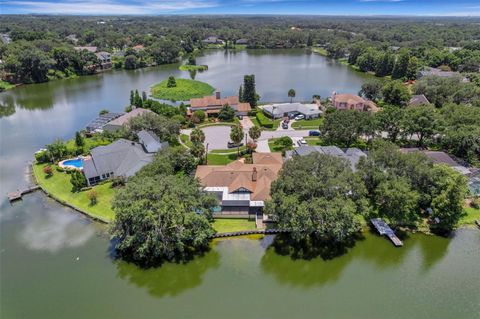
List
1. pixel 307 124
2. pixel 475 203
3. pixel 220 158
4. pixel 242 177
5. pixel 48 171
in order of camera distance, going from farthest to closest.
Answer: pixel 307 124 → pixel 220 158 → pixel 48 171 → pixel 475 203 → pixel 242 177

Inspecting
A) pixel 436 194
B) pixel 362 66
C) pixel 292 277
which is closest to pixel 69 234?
pixel 292 277

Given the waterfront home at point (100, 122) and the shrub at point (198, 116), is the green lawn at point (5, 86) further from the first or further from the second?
the shrub at point (198, 116)

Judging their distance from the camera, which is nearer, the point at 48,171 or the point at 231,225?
the point at 231,225

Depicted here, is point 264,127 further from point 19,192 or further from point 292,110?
point 19,192

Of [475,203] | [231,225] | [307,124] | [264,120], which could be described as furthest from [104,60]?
[475,203]

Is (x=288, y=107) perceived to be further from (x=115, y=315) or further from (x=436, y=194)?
(x=115, y=315)

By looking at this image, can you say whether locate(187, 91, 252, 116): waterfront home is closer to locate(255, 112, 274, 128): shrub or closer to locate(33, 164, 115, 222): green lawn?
Result: locate(255, 112, 274, 128): shrub

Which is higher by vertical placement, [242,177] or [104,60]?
[104,60]

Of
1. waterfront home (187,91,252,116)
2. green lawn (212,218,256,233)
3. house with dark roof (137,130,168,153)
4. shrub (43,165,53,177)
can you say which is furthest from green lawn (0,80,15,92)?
green lawn (212,218,256,233)
